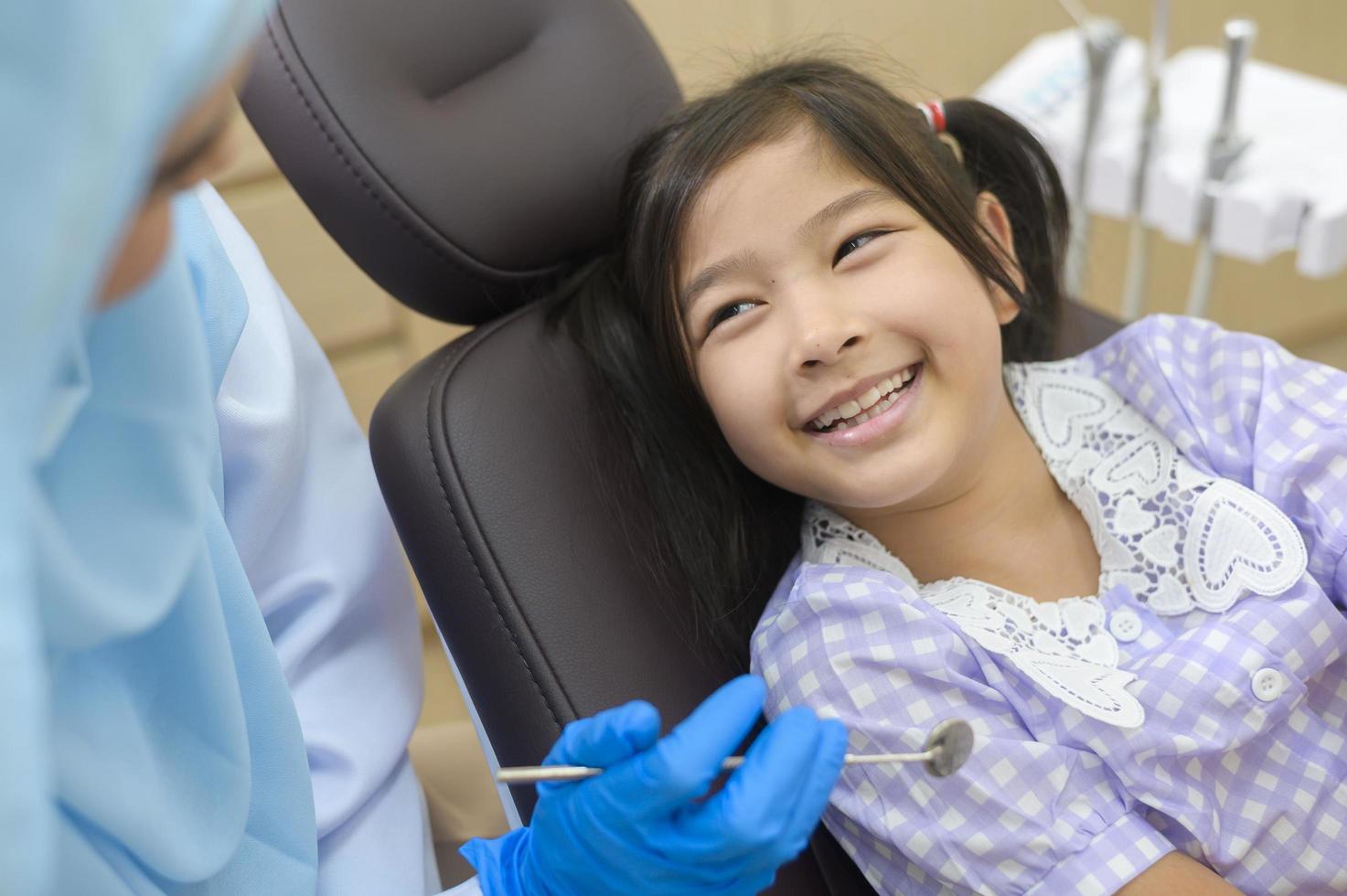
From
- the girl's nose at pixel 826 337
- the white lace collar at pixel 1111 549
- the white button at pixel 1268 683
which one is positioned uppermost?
the girl's nose at pixel 826 337

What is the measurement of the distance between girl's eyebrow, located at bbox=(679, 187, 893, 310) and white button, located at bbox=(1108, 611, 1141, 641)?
0.38m

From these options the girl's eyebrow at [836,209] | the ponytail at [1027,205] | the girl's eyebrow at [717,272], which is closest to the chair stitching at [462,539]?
the girl's eyebrow at [717,272]

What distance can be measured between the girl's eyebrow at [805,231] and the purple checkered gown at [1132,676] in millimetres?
235

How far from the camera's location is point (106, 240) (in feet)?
1.59

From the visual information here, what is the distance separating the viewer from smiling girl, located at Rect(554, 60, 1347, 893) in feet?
3.02

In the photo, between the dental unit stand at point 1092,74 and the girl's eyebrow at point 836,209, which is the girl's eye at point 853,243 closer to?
the girl's eyebrow at point 836,209

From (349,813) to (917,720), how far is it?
1.40 ft

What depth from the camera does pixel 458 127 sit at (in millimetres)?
1037

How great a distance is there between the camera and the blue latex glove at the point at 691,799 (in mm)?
710

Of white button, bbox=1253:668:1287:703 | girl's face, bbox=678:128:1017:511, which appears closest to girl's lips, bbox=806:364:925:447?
girl's face, bbox=678:128:1017:511

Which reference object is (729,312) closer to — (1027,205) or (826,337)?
(826,337)

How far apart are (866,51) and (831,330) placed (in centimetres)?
86

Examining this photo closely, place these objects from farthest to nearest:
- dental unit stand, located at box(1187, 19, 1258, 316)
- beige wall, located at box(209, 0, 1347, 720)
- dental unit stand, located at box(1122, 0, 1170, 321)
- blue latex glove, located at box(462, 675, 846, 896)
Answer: beige wall, located at box(209, 0, 1347, 720), dental unit stand, located at box(1122, 0, 1170, 321), dental unit stand, located at box(1187, 19, 1258, 316), blue latex glove, located at box(462, 675, 846, 896)

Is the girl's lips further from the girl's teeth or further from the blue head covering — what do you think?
the blue head covering
